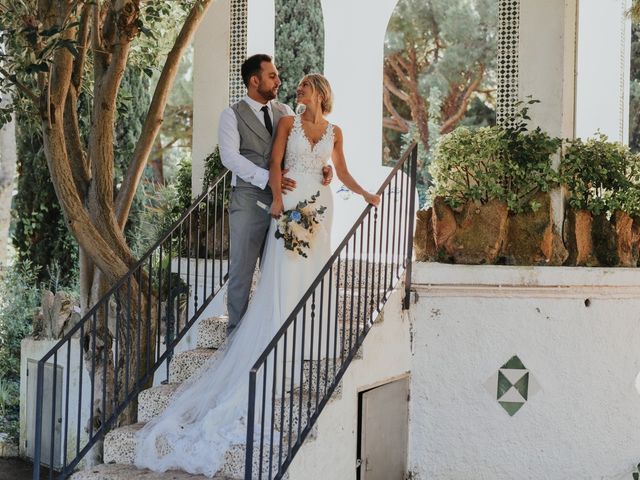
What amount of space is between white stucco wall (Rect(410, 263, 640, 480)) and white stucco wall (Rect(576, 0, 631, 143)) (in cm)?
171

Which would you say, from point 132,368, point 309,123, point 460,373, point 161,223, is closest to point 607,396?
point 460,373

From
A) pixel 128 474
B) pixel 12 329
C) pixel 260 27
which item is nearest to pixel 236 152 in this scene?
pixel 128 474

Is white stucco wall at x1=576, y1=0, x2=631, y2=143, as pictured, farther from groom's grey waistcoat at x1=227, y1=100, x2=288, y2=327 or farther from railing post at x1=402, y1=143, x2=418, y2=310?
groom's grey waistcoat at x1=227, y1=100, x2=288, y2=327

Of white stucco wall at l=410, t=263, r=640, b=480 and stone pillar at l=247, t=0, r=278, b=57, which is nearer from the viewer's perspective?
white stucco wall at l=410, t=263, r=640, b=480

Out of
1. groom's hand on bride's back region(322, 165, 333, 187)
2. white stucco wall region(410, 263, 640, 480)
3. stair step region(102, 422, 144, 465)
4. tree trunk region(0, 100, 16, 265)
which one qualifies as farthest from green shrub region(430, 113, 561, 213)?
tree trunk region(0, 100, 16, 265)

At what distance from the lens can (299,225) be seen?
5680 millimetres

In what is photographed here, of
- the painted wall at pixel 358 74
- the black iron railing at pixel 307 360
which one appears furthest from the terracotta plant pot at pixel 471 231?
the painted wall at pixel 358 74

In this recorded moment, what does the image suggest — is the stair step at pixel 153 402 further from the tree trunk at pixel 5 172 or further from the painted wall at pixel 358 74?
the tree trunk at pixel 5 172

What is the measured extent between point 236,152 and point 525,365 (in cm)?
251

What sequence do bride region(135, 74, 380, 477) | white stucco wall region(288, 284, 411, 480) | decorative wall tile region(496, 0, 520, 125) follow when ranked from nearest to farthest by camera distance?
white stucco wall region(288, 284, 411, 480), bride region(135, 74, 380, 477), decorative wall tile region(496, 0, 520, 125)

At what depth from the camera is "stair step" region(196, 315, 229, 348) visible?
6.57 meters

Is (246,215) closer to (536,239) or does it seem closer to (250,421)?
(250,421)

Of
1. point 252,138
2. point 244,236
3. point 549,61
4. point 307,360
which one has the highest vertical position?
point 549,61

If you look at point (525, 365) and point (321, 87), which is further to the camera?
point (525, 365)
